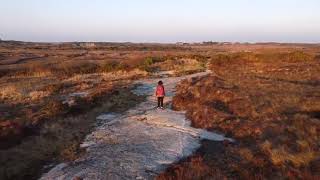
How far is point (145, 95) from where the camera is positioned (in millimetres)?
30578

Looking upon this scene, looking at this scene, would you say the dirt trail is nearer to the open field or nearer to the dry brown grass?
the open field

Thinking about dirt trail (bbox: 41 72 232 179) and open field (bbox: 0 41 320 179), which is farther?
open field (bbox: 0 41 320 179)

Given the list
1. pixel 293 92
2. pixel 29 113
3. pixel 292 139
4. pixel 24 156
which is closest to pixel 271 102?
pixel 293 92

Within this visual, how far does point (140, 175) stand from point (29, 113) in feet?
42.0

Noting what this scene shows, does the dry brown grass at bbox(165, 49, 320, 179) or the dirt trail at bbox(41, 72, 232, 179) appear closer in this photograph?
the dirt trail at bbox(41, 72, 232, 179)

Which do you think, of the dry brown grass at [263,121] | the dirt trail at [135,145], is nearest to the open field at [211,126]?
Answer: the dry brown grass at [263,121]

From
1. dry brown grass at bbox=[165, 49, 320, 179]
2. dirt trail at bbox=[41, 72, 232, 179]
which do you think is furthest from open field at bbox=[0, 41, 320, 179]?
dirt trail at bbox=[41, 72, 232, 179]

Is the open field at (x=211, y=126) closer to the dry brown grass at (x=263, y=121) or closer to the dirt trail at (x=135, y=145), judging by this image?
the dry brown grass at (x=263, y=121)

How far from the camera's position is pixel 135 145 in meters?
16.0

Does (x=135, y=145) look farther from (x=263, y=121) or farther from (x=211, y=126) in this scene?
(x=263, y=121)

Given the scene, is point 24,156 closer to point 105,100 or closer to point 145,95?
point 105,100

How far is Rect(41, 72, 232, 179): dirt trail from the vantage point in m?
13.0

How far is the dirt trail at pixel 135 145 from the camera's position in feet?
42.6

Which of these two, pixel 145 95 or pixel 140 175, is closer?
pixel 140 175
